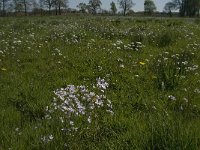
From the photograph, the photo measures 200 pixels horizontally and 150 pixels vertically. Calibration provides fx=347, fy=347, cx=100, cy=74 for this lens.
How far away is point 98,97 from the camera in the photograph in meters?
4.64

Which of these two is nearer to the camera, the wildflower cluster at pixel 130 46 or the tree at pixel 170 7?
the wildflower cluster at pixel 130 46

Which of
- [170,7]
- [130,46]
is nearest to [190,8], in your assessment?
[170,7]

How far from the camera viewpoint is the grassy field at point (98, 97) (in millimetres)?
3994

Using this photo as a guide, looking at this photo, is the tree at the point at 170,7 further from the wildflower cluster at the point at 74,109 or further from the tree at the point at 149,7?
the wildflower cluster at the point at 74,109

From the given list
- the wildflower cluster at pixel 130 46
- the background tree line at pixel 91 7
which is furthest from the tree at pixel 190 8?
the wildflower cluster at pixel 130 46

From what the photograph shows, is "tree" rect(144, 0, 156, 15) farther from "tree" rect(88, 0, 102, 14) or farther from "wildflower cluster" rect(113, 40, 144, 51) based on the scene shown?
"wildflower cluster" rect(113, 40, 144, 51)

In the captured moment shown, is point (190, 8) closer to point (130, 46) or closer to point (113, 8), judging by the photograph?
point (113, 8)

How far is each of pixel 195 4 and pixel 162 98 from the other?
95756 mm

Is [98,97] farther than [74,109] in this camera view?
Yes

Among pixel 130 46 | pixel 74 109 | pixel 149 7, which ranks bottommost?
pixel 74 109

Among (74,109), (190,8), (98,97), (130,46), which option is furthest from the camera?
(190,8)

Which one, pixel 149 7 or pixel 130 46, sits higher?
pixel 149 7

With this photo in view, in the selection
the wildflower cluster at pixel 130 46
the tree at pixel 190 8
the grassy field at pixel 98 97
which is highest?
the tree at pixel 190 8

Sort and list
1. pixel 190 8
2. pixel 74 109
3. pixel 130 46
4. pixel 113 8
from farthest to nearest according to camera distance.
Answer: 1. pixel 113 8
2. pixel 190 8
3. pixel 130 46
4. pixel 74 109
